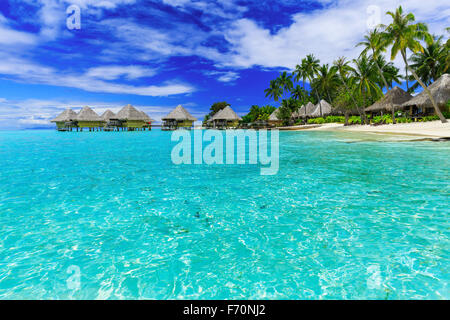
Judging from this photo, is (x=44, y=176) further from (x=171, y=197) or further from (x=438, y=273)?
(x=438, y=273)

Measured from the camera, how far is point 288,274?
3.00 meters

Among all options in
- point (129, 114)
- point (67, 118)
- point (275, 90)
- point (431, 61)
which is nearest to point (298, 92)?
point (275, 90)

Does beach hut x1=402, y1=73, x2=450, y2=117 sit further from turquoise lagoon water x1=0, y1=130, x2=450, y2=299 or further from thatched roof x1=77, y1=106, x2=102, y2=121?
thatched roof x1=77, y1=106, x2=102, y2=121

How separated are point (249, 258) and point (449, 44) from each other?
122ft

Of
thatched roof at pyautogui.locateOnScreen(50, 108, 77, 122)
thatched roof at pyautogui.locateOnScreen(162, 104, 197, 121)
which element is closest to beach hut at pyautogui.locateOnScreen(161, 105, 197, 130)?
thatched roof at pyautogui.locateOnScreen(162, 104, 197, 121)

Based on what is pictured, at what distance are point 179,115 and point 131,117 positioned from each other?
9846mm

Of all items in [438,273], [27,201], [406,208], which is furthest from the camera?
[27,201]

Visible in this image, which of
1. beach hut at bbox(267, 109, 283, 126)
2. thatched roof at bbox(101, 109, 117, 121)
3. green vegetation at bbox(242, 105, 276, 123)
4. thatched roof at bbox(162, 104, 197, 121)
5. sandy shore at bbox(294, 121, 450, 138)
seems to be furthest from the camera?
green vegetation at bbox(242, 105, 276, 123)

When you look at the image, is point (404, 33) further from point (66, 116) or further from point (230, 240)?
point (66, 116)

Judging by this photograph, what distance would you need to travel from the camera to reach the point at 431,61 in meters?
32.5

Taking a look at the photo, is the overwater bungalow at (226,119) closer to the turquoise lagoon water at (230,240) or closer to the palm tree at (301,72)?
the palm tree at (301,72)

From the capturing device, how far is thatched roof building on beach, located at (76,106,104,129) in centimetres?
5381

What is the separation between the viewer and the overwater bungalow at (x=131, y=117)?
170ft
